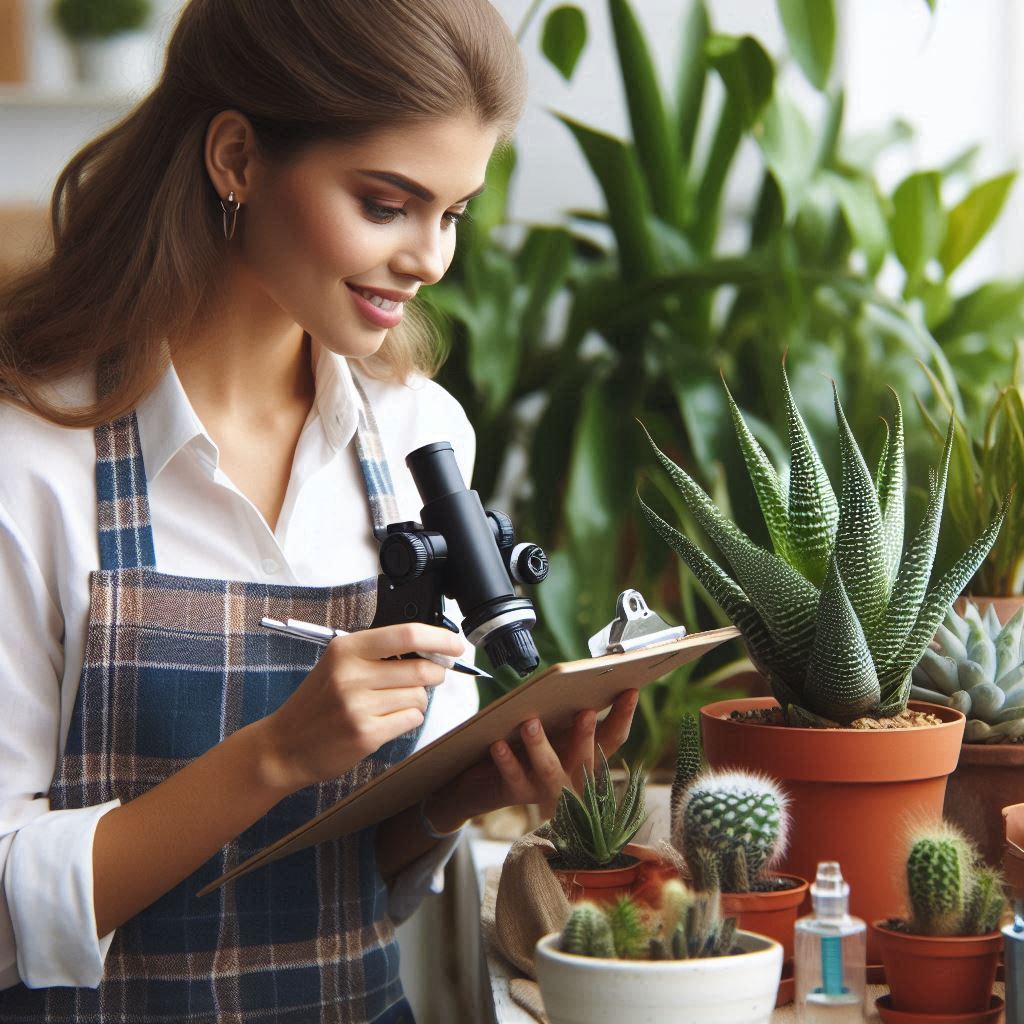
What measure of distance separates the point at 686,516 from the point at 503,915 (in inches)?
34.6

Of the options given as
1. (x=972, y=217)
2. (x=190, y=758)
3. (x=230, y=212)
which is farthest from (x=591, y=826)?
(x=972, y=217)

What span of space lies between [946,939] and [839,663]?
19 cm

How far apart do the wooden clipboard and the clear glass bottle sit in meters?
0.19

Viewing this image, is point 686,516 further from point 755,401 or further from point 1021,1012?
point 1021,1012

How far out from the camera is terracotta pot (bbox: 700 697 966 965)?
796mm

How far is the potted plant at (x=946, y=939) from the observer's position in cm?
68

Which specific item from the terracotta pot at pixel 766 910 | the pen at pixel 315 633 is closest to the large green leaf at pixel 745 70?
the pen at pixel 315 633

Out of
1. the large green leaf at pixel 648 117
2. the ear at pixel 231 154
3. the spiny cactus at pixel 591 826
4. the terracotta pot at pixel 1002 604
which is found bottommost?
the spiny cactus at pixel 591 826

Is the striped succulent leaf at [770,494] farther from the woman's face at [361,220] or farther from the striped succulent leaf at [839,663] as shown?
the woman's face at [361,220]

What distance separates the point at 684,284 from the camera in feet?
5.65

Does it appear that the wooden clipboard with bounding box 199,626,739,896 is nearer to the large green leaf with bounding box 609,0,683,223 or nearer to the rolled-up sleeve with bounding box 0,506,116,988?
the rolled-up sleeve with bounding box 0,506,116,988

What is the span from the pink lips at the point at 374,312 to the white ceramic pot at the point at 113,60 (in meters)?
1.21

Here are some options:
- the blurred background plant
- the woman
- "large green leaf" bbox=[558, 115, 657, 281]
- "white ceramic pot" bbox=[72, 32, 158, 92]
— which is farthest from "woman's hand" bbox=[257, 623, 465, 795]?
"white ceramic pot" bbox=[72, 32, 158, 92]

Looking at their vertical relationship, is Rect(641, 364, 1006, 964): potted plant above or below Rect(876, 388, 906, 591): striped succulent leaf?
below
